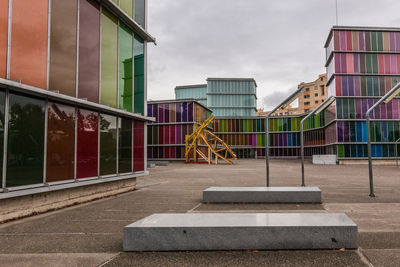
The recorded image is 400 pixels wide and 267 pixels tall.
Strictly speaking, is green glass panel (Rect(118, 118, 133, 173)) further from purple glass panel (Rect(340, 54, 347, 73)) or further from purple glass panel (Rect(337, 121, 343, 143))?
purple glass panel (Rect(340, 54, 347, 73))

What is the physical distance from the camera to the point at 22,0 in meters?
7.48

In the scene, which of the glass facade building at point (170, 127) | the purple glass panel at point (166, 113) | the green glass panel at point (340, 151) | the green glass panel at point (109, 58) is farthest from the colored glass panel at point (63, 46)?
→ the purple glass panel at point (166, 113)

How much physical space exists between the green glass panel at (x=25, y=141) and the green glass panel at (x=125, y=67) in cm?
428

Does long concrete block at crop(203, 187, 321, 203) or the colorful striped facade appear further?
the colorful striped facade

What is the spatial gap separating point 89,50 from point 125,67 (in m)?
2.42

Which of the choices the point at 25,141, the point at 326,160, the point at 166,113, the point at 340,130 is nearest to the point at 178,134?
the point at 166,113

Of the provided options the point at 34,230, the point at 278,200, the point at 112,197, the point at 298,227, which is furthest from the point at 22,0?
the point at 278,200

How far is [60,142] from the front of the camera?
340 inches

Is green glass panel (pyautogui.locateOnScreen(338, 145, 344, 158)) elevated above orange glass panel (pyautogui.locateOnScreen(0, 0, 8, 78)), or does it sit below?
below

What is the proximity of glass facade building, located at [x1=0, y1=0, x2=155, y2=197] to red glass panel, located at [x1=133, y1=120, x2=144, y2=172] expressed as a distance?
40 mm

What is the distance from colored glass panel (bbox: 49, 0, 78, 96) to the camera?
847cm

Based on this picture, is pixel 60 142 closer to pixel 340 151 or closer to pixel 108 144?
pixel 108 144

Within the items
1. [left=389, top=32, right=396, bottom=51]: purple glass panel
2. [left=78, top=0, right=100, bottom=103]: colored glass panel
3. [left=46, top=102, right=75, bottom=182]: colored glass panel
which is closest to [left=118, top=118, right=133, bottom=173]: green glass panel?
[left=78, top=0, right=100, bottom=103]: colored glass panel

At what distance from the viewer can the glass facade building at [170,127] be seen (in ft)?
168
